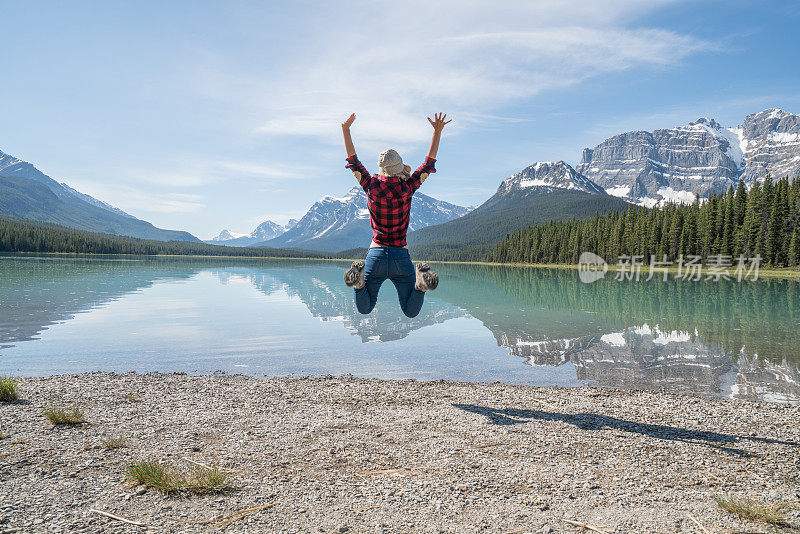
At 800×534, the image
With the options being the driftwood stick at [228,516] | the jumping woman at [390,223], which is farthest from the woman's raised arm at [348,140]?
the driftwood stick at [228,516]

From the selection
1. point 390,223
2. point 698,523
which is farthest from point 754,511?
point 390,223

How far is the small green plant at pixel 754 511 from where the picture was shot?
13.4ft

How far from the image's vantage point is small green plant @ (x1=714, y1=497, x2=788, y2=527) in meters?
4.09

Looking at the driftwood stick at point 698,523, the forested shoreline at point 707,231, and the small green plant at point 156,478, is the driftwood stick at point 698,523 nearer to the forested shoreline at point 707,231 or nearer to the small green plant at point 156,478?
the small green plant at point 156,478

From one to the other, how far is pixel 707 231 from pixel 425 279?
10592cm

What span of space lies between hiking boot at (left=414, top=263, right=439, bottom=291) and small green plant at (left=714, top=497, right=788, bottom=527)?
4640 mm

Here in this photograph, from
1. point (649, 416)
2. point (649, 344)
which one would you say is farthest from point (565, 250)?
point (649, 416)

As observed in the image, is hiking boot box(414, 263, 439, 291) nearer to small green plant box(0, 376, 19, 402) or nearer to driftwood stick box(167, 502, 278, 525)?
driftwood stick box(167, 502, 278, 525)

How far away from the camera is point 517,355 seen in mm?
15023

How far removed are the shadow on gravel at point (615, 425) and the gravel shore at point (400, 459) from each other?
0.14 feet

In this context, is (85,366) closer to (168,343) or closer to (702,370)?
(168,343)

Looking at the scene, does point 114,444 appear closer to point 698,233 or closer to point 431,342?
point 431,342

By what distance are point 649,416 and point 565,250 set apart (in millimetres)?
127163

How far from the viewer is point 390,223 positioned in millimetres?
7398
